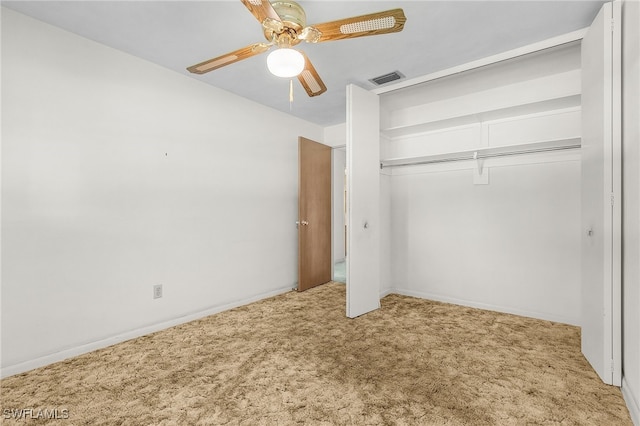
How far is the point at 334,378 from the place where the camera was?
2.06 metres

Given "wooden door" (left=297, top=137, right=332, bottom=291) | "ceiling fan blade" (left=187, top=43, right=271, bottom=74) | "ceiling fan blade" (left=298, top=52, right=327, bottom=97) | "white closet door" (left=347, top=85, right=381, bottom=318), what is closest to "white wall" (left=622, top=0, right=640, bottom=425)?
"ceiling fan blade" (left=298, top=52, right=327, bottom=97)

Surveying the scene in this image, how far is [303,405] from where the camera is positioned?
70.0 inches

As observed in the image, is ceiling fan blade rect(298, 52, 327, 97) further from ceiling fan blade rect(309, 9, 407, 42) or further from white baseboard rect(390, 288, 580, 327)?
white baseboard rect(390, 288, 580, 327)

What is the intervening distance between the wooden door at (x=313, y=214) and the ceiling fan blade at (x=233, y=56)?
6.74ft

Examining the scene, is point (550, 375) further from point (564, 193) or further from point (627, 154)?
point (564, 193)

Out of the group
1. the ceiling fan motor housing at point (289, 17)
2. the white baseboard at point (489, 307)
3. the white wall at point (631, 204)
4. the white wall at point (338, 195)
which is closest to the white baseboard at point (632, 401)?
the white wall at point (631, 204)

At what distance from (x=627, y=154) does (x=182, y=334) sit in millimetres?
3602

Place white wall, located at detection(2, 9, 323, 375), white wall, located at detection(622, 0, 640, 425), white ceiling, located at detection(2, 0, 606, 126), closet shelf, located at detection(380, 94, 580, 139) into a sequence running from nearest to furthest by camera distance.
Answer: white wall, located at detection(622, 0, 640, 425), white ceiling, located at detection(2, 0, 606, 126), white wall, located at detection(2, 9, 323, 375), closet shelf, located at detection(380, 94, 580, 139)

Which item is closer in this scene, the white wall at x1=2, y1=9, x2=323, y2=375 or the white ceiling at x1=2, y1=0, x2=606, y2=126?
the white ceiling at x1=2, y1=0, x2=606, y2=126

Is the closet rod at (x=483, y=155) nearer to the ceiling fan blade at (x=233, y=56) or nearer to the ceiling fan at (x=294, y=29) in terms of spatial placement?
the ceiling fan at (x=294, y=29)

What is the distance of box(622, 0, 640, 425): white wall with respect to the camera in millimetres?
1658

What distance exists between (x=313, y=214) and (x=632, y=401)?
137 inches

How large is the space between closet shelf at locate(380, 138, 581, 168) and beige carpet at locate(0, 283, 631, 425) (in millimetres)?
1727

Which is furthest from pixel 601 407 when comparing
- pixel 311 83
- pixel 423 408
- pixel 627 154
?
pixel 311 83
